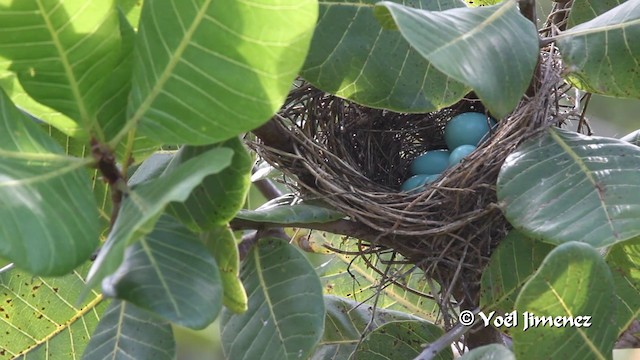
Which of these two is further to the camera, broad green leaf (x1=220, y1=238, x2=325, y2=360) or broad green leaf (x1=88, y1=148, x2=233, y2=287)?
broad green leaf (x1=220, y1=238, x2=325, y2=360)

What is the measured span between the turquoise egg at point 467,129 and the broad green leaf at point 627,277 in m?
0.42

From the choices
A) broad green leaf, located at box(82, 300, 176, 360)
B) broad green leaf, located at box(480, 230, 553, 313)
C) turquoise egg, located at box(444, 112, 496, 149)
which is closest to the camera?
broad green leaf, located at box(82, 300, 176, 360)

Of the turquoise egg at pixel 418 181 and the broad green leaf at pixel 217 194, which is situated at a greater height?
the broad green leaf at pixel 217 194

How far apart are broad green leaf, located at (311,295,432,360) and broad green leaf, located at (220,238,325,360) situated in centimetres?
29

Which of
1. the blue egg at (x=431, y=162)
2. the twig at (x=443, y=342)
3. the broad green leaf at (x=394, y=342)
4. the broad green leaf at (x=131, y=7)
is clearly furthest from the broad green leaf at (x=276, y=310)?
the blue egg at (x=431, y=162)

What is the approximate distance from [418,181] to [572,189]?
0.48 meters

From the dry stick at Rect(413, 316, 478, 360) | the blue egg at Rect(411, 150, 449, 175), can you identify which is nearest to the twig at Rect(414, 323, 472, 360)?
the dry stick at Rect(413, 316, 478, 360)

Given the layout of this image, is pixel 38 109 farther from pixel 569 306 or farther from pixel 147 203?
pixel 569 306

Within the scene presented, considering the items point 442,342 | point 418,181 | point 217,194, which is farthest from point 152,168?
point 418,181

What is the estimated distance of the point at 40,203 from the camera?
744 millimetres

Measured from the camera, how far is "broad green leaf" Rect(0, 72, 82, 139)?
858 millimetres

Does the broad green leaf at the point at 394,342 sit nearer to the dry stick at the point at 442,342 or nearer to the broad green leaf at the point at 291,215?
the dry stick at the point at 442,342

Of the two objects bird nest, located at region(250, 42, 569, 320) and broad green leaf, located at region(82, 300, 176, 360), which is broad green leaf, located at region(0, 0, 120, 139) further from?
bird nest, located at region(250, 42, 569, 320)

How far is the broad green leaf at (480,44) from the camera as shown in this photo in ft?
2.58
